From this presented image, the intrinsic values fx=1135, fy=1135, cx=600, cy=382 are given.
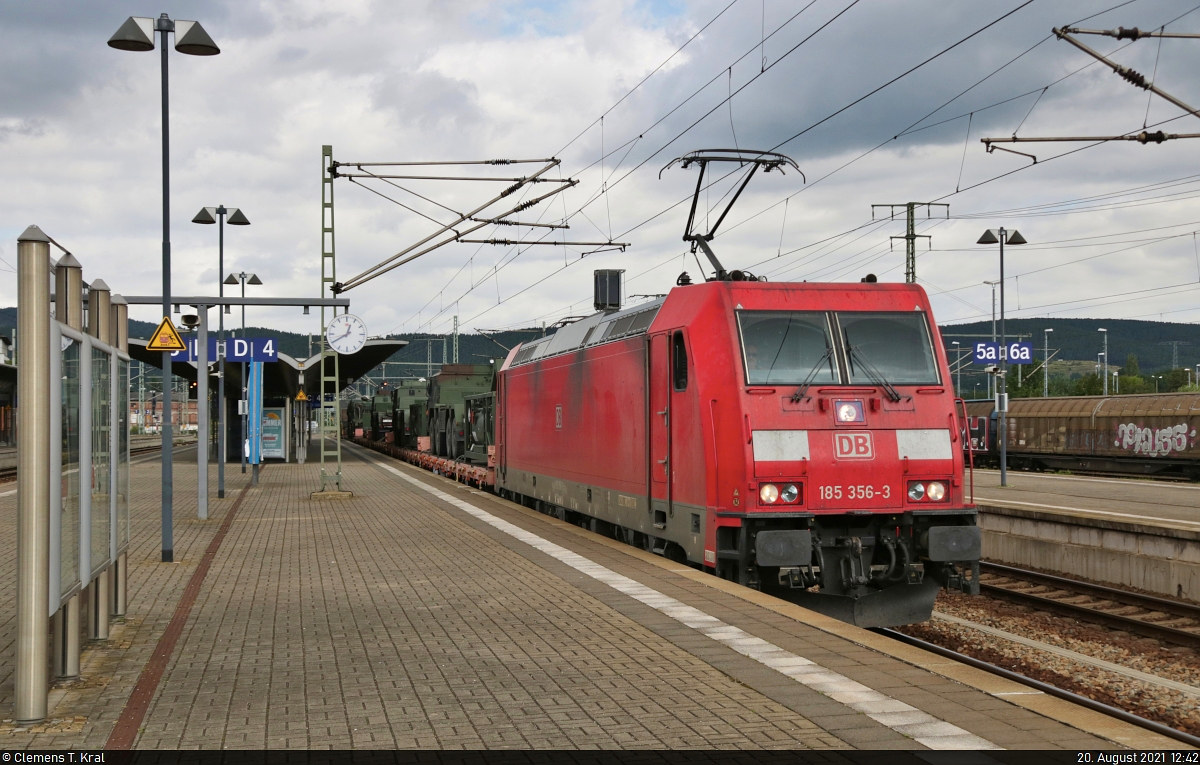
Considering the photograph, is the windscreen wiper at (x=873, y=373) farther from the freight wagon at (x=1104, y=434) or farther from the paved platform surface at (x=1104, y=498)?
the freight wagon at (x=1104, y=434)

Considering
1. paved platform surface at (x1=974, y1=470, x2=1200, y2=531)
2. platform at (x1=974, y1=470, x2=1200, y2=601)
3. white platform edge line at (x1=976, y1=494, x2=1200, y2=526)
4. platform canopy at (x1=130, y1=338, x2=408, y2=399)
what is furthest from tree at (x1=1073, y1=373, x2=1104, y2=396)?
white platform edge line at (x1=976, y1=494, x2=1200, y2=526)

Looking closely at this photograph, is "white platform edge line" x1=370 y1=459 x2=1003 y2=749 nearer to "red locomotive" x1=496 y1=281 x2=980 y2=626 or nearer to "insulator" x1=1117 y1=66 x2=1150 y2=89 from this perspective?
"red locomotive" x1=496 y1=281 x2=980 y2=626

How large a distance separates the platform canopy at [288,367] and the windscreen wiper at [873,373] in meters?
26.0

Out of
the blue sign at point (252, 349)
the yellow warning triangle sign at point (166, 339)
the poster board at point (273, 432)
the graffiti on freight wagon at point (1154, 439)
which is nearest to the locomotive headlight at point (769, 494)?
the yellow warning triangle sign at point (166, 339)

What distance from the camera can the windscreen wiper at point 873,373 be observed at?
1070 centimetres

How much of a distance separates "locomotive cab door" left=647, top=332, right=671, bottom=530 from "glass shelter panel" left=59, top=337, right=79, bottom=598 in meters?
6.04

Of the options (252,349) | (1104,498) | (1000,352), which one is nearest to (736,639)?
(1104,498)

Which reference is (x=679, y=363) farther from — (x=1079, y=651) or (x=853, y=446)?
(x=1079, y=651)

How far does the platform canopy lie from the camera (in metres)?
36.5

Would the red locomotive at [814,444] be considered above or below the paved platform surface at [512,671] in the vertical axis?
above

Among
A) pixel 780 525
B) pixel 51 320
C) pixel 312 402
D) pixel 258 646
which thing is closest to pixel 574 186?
pixel 780 525

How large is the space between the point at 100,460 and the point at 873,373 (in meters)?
6.80

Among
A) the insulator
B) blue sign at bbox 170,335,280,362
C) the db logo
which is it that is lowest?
the db logo
